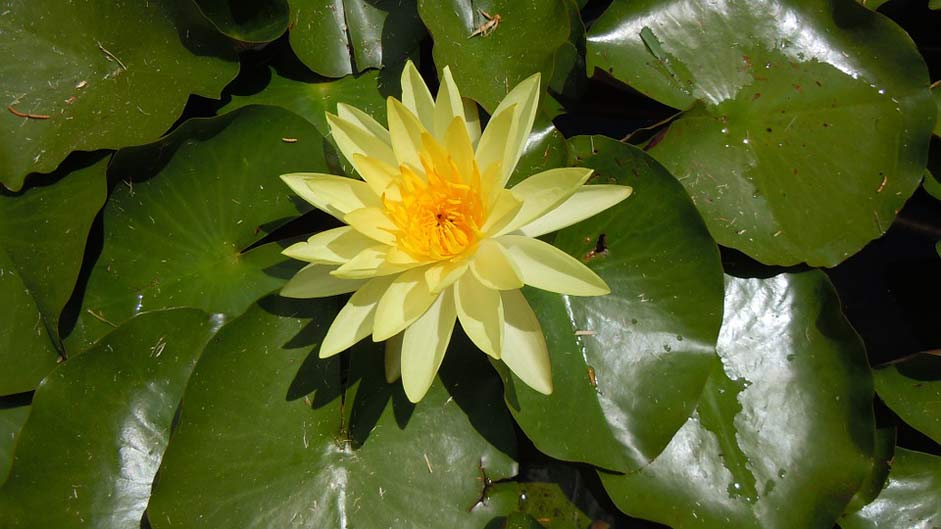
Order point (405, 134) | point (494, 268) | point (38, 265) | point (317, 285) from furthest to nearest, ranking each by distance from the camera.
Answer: point (38, 265), point (317, 285), point (405, 134), point (494, 268)

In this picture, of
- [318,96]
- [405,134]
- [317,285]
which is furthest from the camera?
[318,96]

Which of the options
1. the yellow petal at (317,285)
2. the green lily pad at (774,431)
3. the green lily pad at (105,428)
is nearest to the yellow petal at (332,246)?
the yellow petal at (317,285)

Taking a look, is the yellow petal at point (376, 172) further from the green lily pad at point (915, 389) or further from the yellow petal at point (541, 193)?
the green lily pad at point (915, 389)

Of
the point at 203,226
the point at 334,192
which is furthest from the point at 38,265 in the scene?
the point at 334,192

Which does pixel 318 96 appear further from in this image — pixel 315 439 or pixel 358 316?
pixel 315 439

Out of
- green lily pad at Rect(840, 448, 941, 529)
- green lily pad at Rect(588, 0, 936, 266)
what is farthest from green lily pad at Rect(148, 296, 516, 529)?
green lily pad at Rect(840, 448, 941, 529)

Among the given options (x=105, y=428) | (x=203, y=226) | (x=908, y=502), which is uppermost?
(x=203, y=226)
